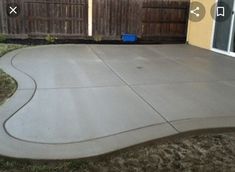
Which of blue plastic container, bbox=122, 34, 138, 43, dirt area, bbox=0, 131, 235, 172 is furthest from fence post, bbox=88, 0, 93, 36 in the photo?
dirt area, bbox=0, 131, 235, 172

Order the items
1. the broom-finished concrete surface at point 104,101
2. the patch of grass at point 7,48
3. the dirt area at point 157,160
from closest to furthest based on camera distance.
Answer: the dirt area at point 157,160
the broom-finished concrete surface at point 104,101
the patch of grass at point 7,48

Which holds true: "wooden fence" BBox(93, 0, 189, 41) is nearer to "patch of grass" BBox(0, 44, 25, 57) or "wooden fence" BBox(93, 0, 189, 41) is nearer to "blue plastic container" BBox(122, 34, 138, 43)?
"blue plastic container" BBox(122, 34, 138, 43)

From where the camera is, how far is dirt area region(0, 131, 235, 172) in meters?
2.71

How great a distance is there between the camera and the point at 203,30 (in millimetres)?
8992

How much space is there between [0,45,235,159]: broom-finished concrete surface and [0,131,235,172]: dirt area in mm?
90

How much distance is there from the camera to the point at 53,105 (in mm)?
4070

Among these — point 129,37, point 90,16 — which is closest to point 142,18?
point 129,37

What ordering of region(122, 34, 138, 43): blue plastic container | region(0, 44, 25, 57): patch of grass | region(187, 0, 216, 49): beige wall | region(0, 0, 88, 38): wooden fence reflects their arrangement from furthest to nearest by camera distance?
region(122, 34, 138, 43): blue plastic container
region(0, 0, 88, 38): wooden fence
region(187, 0, 216, 49): beige wall
region(0, 44, 25, 57): patch of grass

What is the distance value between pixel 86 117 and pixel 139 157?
104 cm

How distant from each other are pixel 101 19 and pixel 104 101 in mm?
5575

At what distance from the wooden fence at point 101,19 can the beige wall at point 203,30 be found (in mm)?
437

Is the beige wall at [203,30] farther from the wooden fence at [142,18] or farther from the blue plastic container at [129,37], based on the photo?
the blue plastic container at [129,37]

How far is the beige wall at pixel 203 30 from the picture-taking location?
8676mm

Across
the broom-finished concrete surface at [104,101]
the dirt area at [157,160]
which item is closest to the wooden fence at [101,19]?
the broom-finished concrete surface at [104,101]
